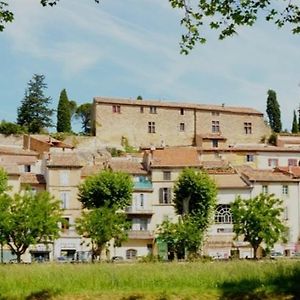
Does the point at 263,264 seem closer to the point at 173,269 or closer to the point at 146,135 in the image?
the point at 173,269

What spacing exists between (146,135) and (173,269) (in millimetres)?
58293

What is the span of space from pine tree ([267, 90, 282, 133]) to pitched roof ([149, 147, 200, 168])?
34.2 meters

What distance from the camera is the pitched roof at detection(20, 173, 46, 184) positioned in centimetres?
5378

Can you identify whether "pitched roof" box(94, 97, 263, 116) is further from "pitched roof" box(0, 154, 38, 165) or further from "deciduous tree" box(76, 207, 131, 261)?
"deciduous tree" box(76, 207, 131, 261)

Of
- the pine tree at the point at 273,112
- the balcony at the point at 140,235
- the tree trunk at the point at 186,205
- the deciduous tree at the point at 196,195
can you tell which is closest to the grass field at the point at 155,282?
the deciduous tree at the point at 196,195

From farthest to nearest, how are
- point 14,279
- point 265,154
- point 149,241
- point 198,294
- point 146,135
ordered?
1. point 146,135
2. point 265,154
3. point 149,241
4. point 14,279
5. point 198,294

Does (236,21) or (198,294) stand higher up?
(236,21)

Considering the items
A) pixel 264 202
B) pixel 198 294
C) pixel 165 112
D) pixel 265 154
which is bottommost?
pixel 198 294

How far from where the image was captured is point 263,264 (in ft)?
70.3

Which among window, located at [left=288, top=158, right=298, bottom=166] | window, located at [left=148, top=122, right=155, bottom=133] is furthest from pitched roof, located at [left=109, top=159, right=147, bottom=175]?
window, located at [left=148, top=122, right=155, bottom=133]

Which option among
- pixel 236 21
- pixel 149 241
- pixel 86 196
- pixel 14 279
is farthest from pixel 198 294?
pixel 149 241

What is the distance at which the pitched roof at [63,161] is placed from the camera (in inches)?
2121

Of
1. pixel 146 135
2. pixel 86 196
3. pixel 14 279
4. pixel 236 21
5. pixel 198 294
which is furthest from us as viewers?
pixel 146 135

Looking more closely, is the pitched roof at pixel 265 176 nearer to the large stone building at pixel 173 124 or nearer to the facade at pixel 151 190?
the facade at pixel 151 190
